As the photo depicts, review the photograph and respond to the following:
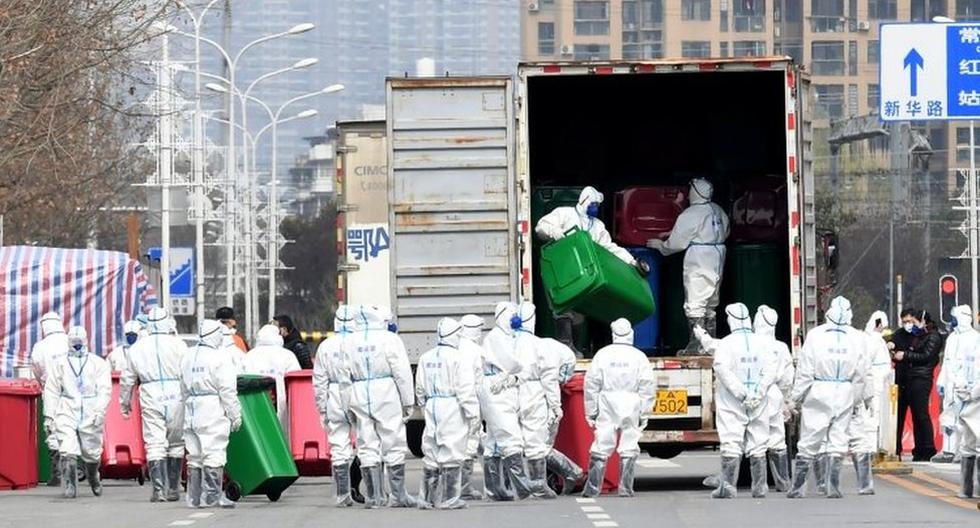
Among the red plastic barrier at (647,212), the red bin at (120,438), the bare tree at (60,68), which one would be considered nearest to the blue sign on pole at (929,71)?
the red plastic barrier at (647,212)

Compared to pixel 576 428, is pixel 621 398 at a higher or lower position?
higher

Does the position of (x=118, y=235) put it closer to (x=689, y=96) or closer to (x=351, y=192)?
(x=351, y=192)

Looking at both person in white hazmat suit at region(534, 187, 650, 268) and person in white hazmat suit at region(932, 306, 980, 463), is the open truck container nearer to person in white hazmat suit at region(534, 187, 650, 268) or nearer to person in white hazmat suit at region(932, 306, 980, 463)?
person in white hazmat suit at region(534, 187, 650, 268)

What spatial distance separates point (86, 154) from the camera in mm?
45938

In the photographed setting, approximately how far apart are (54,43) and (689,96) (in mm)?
8558

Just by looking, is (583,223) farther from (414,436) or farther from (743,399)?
(414,436)

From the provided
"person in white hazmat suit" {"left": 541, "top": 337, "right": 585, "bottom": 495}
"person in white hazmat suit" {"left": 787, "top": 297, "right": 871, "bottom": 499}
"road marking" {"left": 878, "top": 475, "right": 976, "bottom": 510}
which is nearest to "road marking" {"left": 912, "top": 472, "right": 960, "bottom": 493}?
"road marking" {"left": 878, "top": 475, "right": 976, "bottom": 510}

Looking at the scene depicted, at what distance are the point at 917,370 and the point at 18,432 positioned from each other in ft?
32.1

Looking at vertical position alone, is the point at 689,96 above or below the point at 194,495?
above

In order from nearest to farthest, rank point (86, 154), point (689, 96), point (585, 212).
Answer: point (585, 212)
point (689, 96)
point (86, 154)

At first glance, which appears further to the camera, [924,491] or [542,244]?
[542,244]

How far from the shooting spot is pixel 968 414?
817 inches

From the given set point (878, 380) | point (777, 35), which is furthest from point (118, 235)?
point (878, 380)

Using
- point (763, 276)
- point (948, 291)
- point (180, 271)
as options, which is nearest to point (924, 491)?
point (763, 276)
